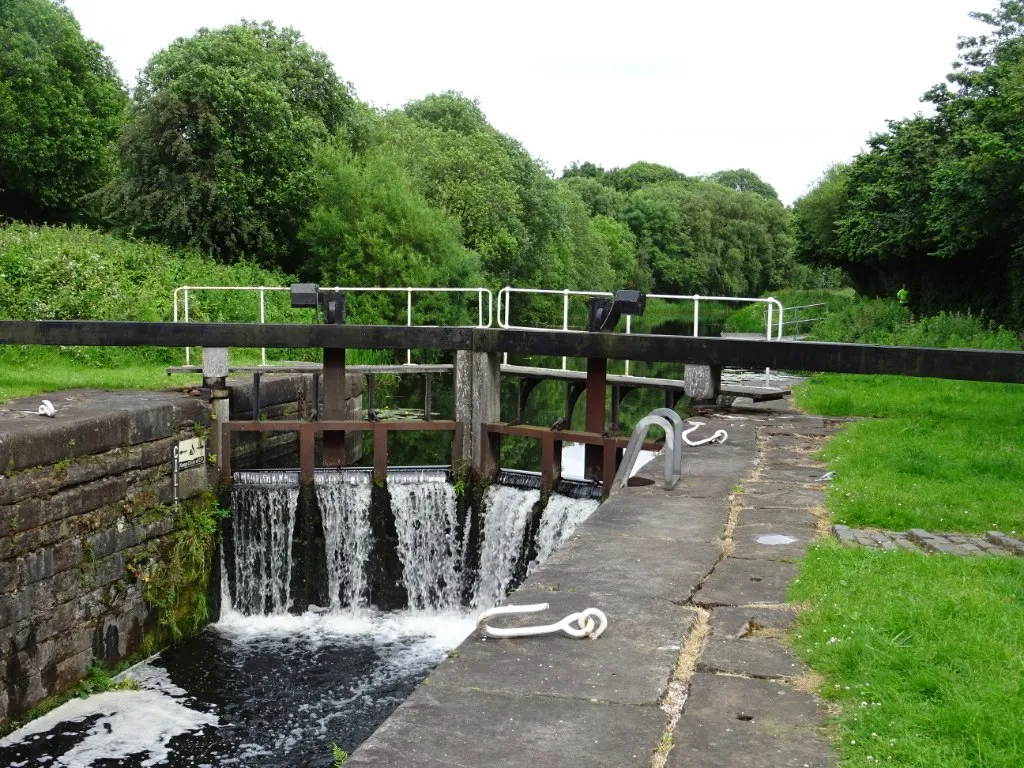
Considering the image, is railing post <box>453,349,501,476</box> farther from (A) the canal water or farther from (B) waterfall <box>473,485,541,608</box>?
(B) waterfall <box>473,485,541,608</box>

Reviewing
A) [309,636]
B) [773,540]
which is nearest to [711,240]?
[309,636]

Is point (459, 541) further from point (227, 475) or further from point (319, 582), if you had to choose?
point (227, 475)

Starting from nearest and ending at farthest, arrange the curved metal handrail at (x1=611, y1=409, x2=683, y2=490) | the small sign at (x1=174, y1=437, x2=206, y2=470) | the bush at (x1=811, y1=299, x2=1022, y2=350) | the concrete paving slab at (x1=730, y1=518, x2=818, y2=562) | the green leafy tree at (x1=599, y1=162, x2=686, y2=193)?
the concrete paving slab at (x1=730, y1=518, x2=818, y2=562) < the curved metal handrail at (x1=611, y1=409, x2=683, y2=490) < the small sign at (x1=174, y1=437, x2=206, y2=470) < the bush at (x1=811, y1=299, x2=1022, y2=350) < the green leafy tree at (x1=599, y1=162, x2=686, y2=193)

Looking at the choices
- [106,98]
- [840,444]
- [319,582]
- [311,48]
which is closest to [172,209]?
[311,48]

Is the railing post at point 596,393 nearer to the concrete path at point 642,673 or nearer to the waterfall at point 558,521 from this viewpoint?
the waterfall at point 558,521

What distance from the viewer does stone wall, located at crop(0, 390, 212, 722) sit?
830 centimetres

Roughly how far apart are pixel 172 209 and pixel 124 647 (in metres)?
18.1

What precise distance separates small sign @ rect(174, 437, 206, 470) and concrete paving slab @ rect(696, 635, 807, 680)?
25.7 ft

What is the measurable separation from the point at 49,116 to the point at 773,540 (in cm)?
3084

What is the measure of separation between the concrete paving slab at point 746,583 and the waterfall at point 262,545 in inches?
296

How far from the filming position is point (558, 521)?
11.3 meters

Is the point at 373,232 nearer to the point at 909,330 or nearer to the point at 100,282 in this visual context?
the point at 100,282

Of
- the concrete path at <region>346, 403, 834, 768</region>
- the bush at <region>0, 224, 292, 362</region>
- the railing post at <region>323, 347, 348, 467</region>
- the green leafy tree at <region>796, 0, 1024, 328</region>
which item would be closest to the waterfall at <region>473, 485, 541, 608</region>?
the railing post at <region>323, 347, 348, 467</region>

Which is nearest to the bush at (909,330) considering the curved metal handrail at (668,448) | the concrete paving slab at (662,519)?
the curved metal handrail at (668,448)
